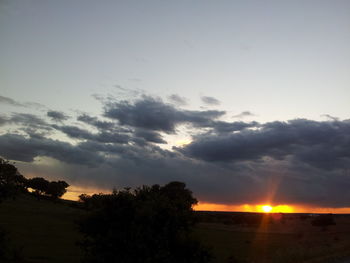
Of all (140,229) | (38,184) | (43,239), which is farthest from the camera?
(38,184)

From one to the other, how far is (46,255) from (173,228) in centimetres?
2060

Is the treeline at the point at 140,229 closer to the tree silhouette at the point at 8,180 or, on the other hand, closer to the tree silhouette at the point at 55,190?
the tree silhouette at the point at 8,180

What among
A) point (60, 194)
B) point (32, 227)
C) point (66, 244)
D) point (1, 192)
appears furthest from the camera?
point (60, 194)

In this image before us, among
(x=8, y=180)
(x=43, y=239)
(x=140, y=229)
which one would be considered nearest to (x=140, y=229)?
(x=140, y=229)

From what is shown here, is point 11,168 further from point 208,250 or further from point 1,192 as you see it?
point 208,250

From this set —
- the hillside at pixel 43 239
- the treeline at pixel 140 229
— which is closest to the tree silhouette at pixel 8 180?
the hillside at pixel 43 239

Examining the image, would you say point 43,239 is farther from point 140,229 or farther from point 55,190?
point 55,190

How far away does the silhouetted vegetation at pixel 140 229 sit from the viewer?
54.6 feet

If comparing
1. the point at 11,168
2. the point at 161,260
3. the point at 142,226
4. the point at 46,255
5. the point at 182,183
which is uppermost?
Result: the point at 182,183

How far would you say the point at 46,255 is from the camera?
33.8 m

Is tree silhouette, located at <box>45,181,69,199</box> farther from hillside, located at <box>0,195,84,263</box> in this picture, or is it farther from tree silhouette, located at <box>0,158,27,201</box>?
tree silhouette, located at <box>0,158,27,201</box>

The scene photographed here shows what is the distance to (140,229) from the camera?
16.7 meters

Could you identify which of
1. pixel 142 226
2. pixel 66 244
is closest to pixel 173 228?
pixel 142 226

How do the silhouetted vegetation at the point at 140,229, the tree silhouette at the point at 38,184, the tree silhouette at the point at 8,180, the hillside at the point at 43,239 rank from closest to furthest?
the silhouetted vegetation at the point at 140,229, the tree silhouette at the point at 8,180, the hillside at the point at 43,239, the tree silhouette at the point at 38,184
